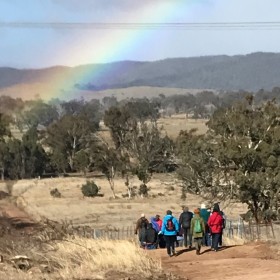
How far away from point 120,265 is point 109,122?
76.6 metres

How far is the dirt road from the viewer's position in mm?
12789

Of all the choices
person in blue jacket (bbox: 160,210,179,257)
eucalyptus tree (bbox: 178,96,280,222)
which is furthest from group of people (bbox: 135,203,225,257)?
eucalyptus tree (bbox: 178,96,280,222)

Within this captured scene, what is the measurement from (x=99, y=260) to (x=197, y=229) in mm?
3575

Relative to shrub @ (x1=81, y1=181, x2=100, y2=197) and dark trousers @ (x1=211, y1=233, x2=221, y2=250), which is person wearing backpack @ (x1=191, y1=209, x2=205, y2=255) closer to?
dark trousers @ (x1=211, y1=233, x2=221, y2=250)

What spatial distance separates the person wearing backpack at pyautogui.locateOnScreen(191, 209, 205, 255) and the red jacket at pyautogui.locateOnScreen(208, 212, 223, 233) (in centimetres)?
33

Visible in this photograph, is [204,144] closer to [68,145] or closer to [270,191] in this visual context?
[270,191]

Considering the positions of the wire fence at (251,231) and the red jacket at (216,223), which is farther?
the wire fence at (251,231)

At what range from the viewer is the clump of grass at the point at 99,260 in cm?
1266

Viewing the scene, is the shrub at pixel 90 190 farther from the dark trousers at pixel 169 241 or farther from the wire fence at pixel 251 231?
the dark trousers at pixel 169 241

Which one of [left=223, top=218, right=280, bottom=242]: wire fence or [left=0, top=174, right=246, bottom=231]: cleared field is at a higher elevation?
[left=223, top=218, right=280, bottom=242]: wire fence

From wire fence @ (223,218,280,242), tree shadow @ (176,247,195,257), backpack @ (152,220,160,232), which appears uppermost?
backpack @ (152,220,160,232)

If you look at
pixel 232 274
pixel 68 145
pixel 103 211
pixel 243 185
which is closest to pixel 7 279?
pixel 232 274

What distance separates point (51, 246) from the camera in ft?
49.3

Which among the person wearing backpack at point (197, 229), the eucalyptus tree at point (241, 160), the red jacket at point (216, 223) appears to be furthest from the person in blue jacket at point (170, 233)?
the eucalyptus tree at point (241, 160)
